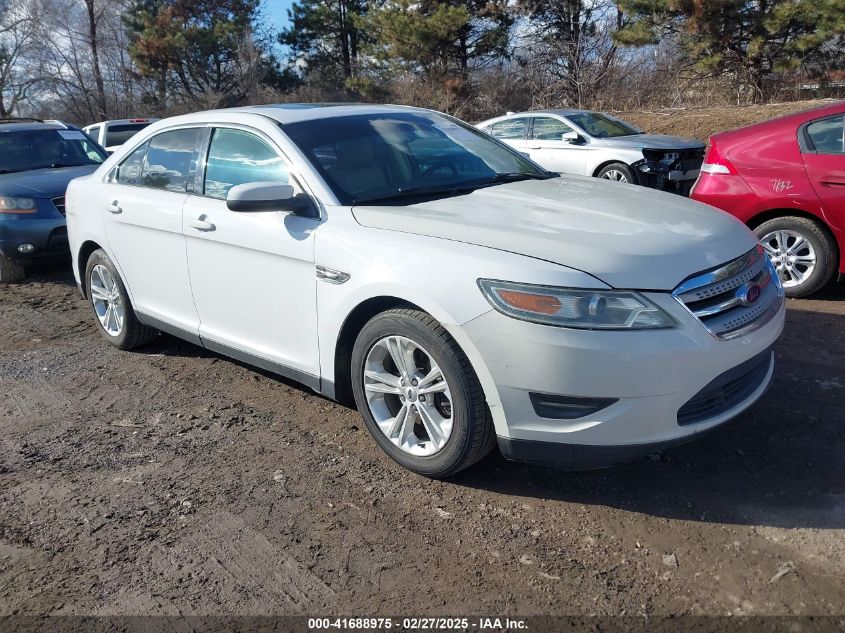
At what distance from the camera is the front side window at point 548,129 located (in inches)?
481

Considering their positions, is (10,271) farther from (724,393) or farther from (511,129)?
(511,129)

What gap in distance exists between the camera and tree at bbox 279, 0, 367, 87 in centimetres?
3316

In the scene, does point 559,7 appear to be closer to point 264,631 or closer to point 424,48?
point 424,48

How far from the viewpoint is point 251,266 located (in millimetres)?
4016

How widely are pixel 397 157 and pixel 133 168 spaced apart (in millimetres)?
2111

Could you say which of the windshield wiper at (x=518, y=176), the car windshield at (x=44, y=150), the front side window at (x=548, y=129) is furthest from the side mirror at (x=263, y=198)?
the front side window at (x=548, y=129)

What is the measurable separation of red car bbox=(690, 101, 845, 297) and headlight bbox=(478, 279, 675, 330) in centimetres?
361

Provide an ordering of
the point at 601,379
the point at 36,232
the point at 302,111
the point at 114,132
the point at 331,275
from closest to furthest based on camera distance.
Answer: the point at 601,379
the point at 331,275
the point at 302,111
the point at 36,232
the point at 114,132

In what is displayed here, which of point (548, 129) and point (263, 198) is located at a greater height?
point (548, 129)

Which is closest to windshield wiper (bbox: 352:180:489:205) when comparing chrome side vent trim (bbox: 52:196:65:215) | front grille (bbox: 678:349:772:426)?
front grille (bbox: 678:349:772:426)

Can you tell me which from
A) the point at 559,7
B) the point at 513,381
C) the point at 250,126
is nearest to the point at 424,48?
the point at 559,7

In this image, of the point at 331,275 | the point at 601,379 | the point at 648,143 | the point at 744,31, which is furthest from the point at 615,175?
the point at 744,31

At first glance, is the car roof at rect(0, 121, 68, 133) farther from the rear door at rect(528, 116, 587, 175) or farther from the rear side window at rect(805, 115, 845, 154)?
the rear side window at rect(805, 115, 845, 154)

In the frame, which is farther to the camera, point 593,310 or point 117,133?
point 117,133
